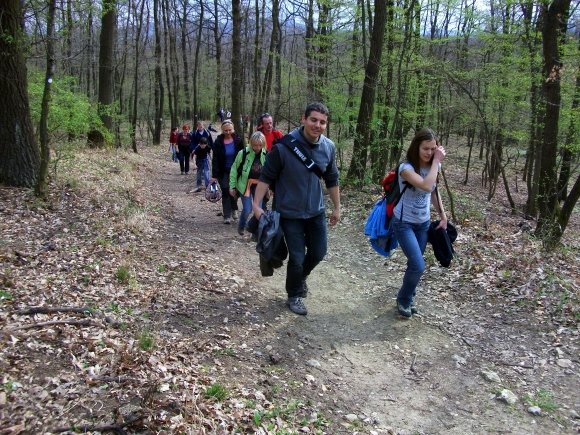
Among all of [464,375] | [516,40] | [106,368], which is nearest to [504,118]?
[516,40]

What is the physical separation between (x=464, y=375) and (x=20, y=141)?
7795 millimetres

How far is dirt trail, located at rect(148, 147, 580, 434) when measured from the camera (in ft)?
12.5

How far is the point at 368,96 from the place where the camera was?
1180 cm

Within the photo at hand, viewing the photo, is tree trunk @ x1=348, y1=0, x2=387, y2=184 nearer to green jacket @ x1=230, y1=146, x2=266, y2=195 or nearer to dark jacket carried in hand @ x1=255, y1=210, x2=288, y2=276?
green jacket @ x1=230, y1=146, x2=266, y2=195

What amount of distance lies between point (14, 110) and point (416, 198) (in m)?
6.90

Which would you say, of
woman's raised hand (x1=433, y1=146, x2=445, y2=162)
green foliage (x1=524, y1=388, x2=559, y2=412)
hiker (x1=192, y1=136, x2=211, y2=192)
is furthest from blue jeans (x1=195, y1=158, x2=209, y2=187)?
green foliage (x1=524, y1=388, x2=559, y2=412)

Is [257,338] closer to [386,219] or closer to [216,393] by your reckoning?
[216,393]

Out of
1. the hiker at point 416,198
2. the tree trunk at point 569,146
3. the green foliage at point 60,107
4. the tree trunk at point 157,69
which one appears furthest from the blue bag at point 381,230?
the tree trunk at point 157,69

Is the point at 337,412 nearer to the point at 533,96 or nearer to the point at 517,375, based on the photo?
the point at 517,375

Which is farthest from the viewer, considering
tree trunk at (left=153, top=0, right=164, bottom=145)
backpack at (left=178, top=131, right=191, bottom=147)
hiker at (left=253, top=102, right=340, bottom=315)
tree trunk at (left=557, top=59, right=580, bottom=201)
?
tree trunk at (left=153, top=0, right=164, bottom=145)

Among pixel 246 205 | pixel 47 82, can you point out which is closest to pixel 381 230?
pixel 246 205

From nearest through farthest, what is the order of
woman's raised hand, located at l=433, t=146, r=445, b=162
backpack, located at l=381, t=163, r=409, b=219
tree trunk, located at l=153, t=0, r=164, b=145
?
woman's raised hand, located at l=433, t=146, r=445, b=162 < backpack, located at l=381, t=163, r=409, b=219 < tree trunk, located at l=153, t=0, r=164, b=145

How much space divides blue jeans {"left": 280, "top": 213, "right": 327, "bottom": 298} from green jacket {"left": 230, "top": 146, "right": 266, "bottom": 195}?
310cm

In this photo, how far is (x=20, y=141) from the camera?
7.85 m
